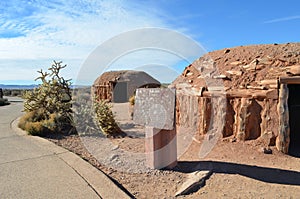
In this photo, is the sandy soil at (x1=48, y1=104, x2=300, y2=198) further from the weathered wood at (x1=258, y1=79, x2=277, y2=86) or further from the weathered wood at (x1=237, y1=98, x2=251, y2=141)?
the weathered wood at (x1=258, y1=79, x2=277, y2=86)

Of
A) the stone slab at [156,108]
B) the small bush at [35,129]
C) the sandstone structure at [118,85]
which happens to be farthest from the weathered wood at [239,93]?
the sandstone structure at [118,85]

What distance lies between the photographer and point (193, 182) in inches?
183

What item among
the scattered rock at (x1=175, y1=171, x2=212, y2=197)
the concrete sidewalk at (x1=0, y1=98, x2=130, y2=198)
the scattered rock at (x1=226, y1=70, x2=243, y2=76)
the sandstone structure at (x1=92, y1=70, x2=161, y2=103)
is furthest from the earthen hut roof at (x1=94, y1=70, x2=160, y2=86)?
the scattered rock at (x1=175, y1=171, x2=212, y2=197)

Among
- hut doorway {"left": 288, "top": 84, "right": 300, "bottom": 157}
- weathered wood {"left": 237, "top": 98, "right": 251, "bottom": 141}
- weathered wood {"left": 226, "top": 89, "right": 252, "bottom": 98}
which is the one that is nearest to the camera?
weathered wood {"left": 237, "top": 98, "right": 251, "bottom": 141}

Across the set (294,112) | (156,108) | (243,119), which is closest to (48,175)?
(156,108)

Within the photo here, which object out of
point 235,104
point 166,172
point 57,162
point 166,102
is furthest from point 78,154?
point 235,104

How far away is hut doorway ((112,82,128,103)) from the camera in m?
23.7

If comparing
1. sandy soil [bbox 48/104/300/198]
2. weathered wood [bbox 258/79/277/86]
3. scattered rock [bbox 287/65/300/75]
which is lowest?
sandy soil [bbox 48/104/300/198]

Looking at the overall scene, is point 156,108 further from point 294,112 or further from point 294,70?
point 294,112

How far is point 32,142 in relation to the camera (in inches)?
284

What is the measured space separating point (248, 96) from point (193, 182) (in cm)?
336

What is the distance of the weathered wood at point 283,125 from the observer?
251 inches

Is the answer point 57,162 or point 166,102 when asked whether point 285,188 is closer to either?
point 166,102

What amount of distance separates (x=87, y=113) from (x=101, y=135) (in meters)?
1.09
